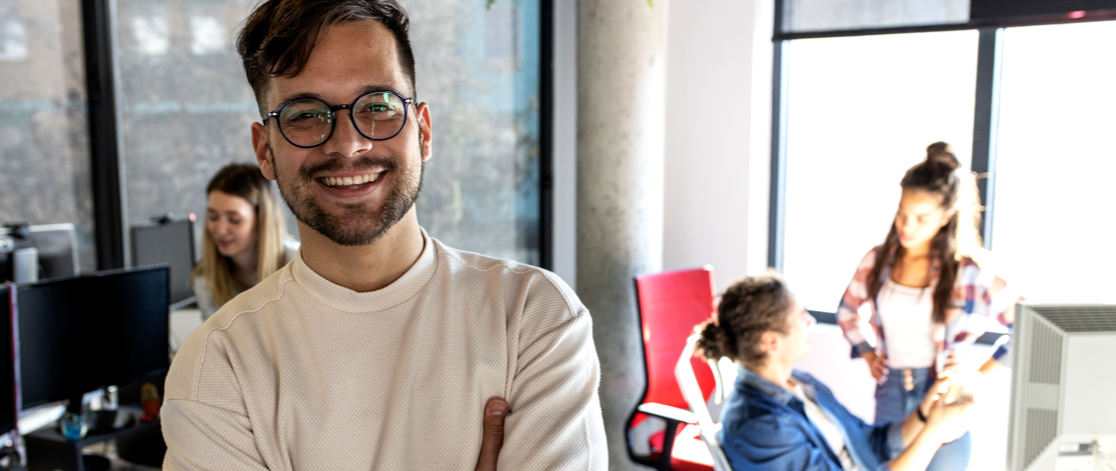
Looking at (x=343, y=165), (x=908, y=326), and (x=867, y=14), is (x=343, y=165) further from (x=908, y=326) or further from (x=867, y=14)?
(x=867, y=14)

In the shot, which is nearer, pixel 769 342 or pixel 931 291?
pixel 769 342

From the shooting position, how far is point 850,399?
12.8 ft

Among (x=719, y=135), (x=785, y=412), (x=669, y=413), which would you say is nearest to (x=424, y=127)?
(x=785, y=412)

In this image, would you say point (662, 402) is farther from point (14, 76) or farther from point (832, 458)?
point (14, 76)

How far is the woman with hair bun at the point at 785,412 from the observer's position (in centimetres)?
204

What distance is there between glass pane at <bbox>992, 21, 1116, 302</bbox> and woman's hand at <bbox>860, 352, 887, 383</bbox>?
A: 1.05 metres

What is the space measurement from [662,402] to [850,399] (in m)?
1.13

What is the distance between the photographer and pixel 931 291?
2.88 meters

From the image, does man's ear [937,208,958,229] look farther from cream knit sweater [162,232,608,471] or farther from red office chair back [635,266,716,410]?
cream knit sweater [162,232,608,471]

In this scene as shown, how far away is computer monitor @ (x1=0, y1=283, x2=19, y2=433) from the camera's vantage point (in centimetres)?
212

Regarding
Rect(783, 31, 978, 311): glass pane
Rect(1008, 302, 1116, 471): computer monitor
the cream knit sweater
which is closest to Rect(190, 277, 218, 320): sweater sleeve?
the cream knit sweater

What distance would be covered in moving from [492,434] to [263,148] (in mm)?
552

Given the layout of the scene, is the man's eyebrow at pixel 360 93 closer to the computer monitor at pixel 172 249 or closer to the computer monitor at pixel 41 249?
the computer monitor at pixel 41 249

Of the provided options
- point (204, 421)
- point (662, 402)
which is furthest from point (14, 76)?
point (662, 402)
